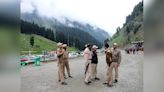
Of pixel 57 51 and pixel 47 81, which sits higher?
pixel 57 51

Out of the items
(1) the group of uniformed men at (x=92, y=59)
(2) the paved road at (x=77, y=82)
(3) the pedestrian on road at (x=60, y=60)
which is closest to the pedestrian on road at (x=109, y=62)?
(1) the group of uniformed men at (x=92, y=59)

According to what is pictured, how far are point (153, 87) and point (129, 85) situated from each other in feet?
17.1

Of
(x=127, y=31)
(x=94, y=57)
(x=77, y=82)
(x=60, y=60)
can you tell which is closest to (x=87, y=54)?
(x=94, y=57)

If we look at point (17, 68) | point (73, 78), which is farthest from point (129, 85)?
point (17, 68)

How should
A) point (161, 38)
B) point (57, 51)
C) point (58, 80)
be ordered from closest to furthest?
point (161, 38) < point (57, 51) < point (58, 80)

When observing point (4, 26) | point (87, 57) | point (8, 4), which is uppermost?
point (8, 4)

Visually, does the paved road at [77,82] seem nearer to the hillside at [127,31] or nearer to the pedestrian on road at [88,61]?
the pedestrian on road at [88,61]

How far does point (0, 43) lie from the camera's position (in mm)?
1246

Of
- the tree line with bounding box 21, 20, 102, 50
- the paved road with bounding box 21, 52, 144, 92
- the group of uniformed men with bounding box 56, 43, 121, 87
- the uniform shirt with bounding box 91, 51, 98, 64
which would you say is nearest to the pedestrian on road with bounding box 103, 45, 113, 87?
the group of uniformed men with bounding box 56, 43, 121, 87

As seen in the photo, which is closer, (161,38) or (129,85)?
(161,38)

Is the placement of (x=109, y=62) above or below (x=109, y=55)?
below

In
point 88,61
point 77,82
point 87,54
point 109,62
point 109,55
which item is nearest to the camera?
point 109,55

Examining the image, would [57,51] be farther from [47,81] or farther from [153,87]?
[153,87]

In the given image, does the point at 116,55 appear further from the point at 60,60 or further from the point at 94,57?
the point at 60,60
